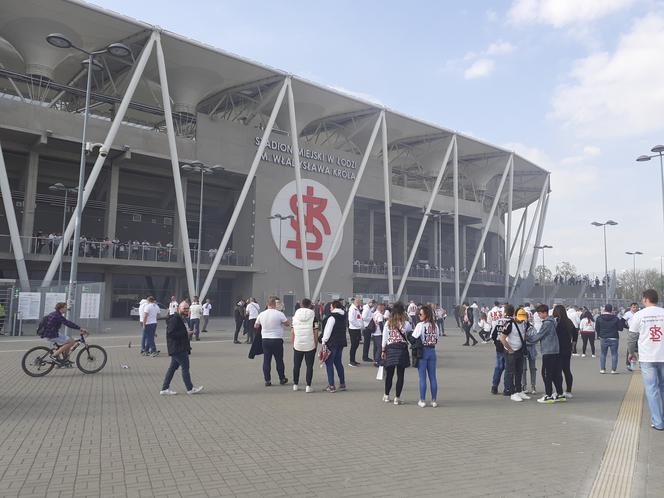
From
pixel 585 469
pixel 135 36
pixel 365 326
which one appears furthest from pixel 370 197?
pixel 585 469

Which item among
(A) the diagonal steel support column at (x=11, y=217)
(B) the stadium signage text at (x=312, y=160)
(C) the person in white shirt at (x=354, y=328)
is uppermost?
(B) the stadium signage text at (x=312, y=160)

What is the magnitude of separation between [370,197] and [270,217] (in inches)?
467

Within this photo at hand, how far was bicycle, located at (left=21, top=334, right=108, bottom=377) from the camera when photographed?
420 inches

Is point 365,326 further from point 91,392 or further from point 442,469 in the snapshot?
point 442,469

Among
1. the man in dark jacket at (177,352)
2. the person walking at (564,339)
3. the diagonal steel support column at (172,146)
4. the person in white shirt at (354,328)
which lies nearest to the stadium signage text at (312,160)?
the diagonal steel support column at (172,146)

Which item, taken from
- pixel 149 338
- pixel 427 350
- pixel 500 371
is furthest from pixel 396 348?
pixel 149 338

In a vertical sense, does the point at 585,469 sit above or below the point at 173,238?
below

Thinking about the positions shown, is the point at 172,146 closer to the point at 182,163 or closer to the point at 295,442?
the point at 182,163

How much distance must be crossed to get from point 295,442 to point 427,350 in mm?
3139

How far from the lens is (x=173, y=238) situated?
122 ft

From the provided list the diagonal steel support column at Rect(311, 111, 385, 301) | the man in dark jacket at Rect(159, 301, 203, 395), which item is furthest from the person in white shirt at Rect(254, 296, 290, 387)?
the diagonal steel support column at Rect(311, 111, 385, 301)

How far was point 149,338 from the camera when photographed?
48.2 feet

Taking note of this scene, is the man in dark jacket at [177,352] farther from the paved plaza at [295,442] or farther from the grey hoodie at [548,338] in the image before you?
the grey hoodie at [548,338]

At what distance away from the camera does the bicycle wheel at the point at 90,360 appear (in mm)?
11094
